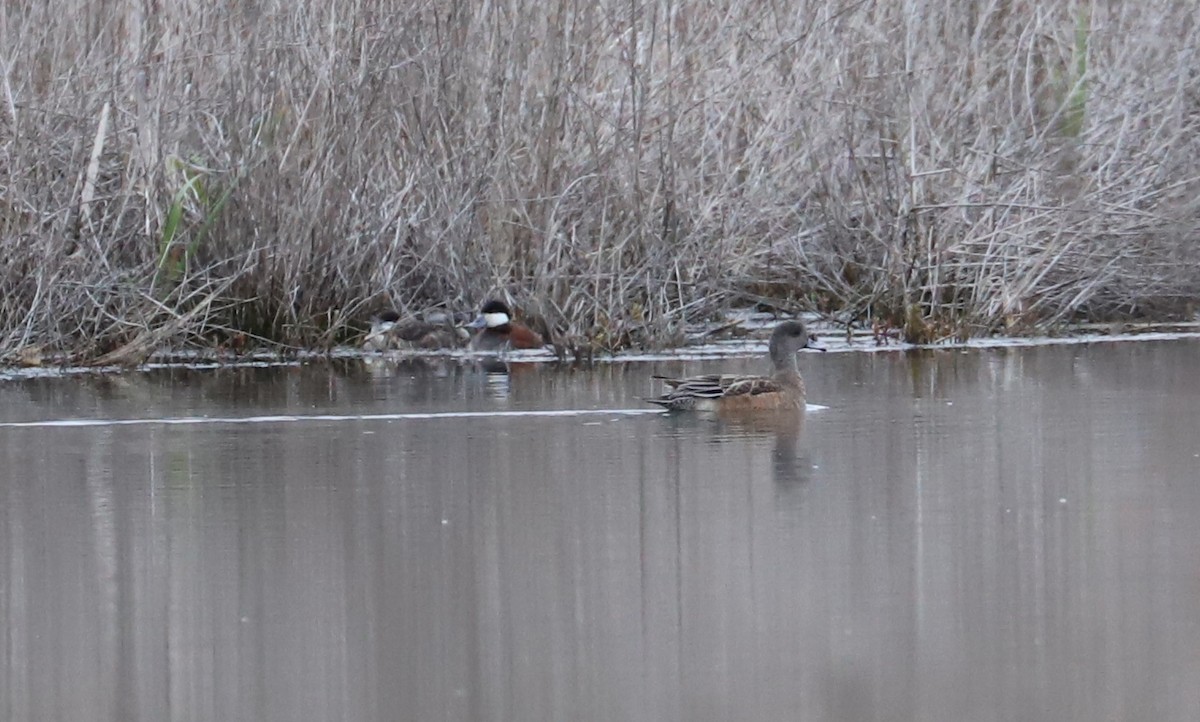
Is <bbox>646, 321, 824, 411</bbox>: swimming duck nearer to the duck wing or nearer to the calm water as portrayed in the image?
the duck wing

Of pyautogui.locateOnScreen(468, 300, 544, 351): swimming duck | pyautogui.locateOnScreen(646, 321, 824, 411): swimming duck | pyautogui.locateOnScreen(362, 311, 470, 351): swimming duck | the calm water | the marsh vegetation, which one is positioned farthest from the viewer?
pyautogui.locateOnScreen(362, 311, 470, 351): swimming duck

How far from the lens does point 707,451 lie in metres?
9.32

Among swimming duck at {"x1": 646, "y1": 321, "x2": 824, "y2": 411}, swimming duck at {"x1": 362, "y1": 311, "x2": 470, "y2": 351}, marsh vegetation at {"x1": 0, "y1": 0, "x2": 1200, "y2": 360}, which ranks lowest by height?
swimming duck at {"x1": 646, "y1": 321, "x2": 824, "y2": 411}

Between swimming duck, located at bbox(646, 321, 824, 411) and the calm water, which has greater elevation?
swimming duck, located at bbox(646, 321, 824, 411)

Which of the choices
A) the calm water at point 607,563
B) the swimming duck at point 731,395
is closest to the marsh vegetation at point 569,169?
the calm water at point 607,563

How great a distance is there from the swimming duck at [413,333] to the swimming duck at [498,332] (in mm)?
145

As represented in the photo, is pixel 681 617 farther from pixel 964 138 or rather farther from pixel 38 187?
pixel 964 138

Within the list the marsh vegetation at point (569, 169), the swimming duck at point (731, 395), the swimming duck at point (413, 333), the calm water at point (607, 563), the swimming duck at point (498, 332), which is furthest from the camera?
the swimming duck at point (413, 333)

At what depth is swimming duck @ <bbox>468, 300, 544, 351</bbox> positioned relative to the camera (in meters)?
13.7

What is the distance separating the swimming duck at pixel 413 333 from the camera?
13.8m

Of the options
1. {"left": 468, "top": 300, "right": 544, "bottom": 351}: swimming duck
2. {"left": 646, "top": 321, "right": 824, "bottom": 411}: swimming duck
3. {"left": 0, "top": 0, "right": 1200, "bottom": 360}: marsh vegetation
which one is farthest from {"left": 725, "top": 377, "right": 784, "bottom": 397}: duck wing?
{"left": 468, "top": 300, "right": 544, "bottom": 351}: swimming duck

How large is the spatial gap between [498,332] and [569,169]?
1.11 m

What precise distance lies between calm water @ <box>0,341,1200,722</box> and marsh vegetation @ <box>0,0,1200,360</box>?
103 inches

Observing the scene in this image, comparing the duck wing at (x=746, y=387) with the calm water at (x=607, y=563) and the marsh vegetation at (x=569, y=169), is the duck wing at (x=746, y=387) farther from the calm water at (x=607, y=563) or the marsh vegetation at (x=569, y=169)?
the marsh vegetation at (x=569, y=169)
